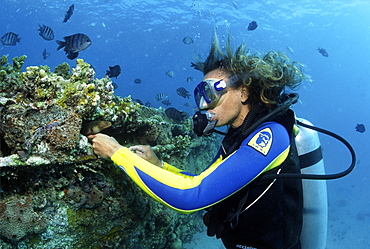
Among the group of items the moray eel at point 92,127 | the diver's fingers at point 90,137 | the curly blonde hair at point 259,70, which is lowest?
the diver's fingers at point 90,137

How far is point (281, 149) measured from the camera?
77.9 inches

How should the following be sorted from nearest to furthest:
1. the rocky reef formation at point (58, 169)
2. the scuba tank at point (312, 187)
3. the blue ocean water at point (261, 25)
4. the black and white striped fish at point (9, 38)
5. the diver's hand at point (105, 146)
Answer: the rocky reef formation at point (58, 169) → the diver's hand at point (105, 146) → the scuba tank at point (312, 187) → the black and white striped fish at point (9, 38) → the blue ocean water at point (261, 25)

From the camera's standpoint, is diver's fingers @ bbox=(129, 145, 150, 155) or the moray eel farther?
diver's fingers @ bbox=(129, 145, 150, 155)

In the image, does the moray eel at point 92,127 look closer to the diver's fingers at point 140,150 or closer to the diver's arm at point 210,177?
the diver's fingers at point 140,150

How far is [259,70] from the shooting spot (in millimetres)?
2346

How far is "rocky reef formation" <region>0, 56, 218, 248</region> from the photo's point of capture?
2.00 meters

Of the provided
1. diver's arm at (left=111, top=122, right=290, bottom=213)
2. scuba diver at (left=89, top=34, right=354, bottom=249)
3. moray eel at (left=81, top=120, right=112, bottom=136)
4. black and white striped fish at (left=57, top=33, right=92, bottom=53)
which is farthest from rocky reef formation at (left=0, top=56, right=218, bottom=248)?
black and white striped fish at (left=57, top=33, right=92, bottom=53)

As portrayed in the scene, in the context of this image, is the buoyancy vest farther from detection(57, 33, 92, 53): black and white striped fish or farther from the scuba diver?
detection(57, 33, 92, 53): black and white striped fish

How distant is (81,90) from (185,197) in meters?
1.42

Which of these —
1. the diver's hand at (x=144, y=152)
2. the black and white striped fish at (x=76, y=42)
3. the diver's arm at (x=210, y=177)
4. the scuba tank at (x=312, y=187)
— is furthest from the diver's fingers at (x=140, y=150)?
the black and white striped fish at (x=76, y=42)

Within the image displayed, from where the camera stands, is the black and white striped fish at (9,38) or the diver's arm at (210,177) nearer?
the diver's arm at (210,177)

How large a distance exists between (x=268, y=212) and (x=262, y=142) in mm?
741

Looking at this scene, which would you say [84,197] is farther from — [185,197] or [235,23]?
[235,23]

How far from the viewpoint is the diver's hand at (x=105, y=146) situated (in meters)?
2.12
